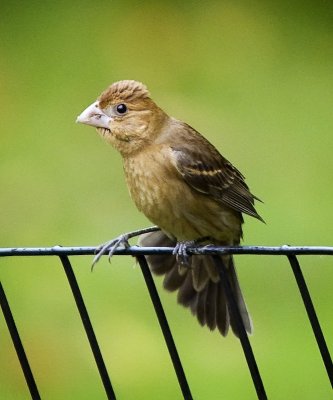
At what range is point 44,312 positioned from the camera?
17.9 feet

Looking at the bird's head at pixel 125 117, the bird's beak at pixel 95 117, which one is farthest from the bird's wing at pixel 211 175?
the bird's beak at pixel 95 117

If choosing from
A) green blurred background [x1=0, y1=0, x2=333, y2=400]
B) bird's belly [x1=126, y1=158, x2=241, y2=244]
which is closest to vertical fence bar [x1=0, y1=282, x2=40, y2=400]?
bird's belly [x1=126, y1=158, x2=241, y2=244]

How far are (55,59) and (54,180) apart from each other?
1355mm

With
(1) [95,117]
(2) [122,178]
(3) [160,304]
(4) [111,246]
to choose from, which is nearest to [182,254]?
(4) [111,246]

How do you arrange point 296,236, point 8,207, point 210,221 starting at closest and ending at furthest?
point 210,221
point 296,236
point 8,207

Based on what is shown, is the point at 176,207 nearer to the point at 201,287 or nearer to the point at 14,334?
the point at 201,287

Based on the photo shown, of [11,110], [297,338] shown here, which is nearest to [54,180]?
[11,110]

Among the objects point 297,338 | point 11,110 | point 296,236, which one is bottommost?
point 297,338

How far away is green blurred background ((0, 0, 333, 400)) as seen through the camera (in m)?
5.11

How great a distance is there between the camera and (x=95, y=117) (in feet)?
13.3

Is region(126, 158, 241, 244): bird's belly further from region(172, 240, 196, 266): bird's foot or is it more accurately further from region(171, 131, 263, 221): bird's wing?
region(172, 240, 196, 266): bird's foot

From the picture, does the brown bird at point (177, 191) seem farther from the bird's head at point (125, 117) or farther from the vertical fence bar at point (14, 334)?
the vertical fence bar at point (14, 334)

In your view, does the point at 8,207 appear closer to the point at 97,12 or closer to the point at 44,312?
the point at 44,312

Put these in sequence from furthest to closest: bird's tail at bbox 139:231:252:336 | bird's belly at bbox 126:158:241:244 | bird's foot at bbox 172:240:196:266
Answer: bird's belly at bbox 126:158:241:244
bird's tail at bbox 139:231:252:336
bird's foot at bbox 172:240:196:266
